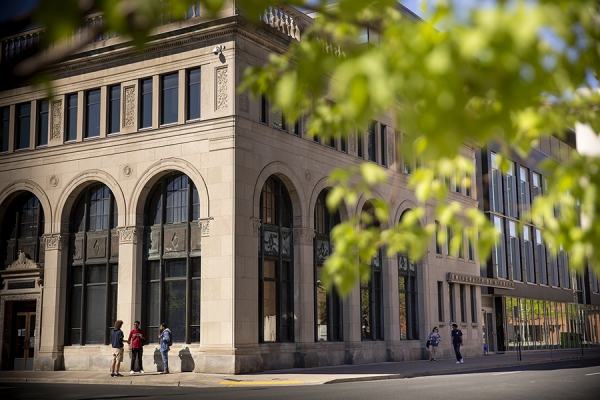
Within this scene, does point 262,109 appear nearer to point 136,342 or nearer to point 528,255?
point 136,342

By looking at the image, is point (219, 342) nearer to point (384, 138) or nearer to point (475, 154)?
point (384, 138)

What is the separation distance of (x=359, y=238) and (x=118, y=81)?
2600 centimetres

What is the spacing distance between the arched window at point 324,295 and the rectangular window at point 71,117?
10.7 meters

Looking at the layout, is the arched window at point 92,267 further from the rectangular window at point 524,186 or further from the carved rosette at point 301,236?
the rectangular window at point 524,186

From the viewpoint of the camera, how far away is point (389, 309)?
35.7m

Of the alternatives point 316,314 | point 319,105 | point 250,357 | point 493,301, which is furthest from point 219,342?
point 493,301

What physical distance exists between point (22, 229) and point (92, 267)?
4.24 metres

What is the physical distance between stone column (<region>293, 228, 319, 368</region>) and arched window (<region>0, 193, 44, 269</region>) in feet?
35.1

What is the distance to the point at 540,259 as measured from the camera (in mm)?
58406

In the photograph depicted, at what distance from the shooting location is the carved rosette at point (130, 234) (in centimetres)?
2866

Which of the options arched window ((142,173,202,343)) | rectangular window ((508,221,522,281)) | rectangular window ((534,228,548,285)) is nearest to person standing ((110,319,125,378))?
arched window ((142,173,202,343))

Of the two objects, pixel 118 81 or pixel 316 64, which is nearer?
pixel 316 64

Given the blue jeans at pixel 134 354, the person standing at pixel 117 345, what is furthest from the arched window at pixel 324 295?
the person standing at pixel 117 345

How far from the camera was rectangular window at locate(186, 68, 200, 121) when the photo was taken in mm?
28500
